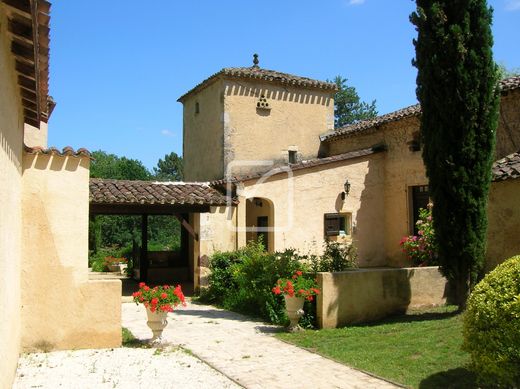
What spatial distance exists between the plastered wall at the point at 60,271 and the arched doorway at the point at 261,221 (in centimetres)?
712

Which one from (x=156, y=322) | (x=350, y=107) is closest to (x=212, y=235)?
(x=156, y=322)

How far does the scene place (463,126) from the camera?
9773 mm

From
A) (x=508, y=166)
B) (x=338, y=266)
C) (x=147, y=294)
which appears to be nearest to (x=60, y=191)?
(x=147, y=294)

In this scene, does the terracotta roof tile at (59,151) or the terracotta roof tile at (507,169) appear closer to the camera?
the terracotta roof tile at (59,151)

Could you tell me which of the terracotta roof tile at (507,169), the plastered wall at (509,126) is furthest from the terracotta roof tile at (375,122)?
the terracotta roof tile at (507,169)

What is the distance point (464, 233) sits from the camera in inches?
387

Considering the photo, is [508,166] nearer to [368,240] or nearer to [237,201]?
[368,240]

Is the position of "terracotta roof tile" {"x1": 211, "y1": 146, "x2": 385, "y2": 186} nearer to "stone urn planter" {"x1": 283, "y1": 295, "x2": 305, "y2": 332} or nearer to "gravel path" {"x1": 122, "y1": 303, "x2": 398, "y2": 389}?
"gravel path" {"x1": 122, "y1": 303, "x2": 398, "y2": 389}

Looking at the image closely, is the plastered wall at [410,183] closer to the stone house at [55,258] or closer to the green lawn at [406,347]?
the green lawn at [406,347]

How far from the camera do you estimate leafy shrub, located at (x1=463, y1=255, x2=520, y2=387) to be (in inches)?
206

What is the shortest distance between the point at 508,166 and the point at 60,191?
9.49 m

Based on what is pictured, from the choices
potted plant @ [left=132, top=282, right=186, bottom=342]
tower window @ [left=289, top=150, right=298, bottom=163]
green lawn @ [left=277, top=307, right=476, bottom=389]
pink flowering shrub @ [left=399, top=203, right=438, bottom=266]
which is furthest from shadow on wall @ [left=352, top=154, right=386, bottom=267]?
potted plant @ [left=132, top=282, right=186, bottom=342]

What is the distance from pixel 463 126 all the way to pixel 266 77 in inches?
397

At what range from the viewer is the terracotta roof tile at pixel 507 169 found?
35.6 feet
